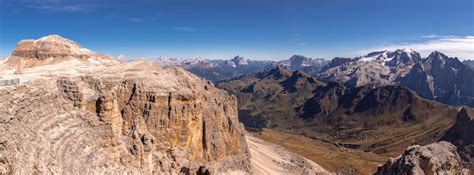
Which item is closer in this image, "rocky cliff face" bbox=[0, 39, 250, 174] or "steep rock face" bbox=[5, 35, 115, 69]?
"rocky cliff face" bbox=[0, 39, 250, 174]

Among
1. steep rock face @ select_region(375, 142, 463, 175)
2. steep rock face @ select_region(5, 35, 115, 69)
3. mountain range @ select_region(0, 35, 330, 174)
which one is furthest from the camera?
steep rock face @ select_region(5, 35, 115, 69)

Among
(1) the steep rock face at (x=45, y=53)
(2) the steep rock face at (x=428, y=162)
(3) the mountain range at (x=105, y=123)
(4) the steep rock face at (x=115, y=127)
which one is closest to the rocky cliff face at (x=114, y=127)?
(4) the steep rock face at (x=115, y=127)

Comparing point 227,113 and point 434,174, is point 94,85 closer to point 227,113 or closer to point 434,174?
point 434,174

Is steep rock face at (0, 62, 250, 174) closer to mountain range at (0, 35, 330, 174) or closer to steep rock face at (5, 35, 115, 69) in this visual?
mountain range at (0, 35, 330, 174)

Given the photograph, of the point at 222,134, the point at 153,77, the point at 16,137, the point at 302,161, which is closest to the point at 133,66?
the point at 153,77

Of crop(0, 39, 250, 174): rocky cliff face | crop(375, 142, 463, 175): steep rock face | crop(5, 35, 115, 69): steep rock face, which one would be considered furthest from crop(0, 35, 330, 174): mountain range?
crop(375, 142, 463, 175): steep rock face

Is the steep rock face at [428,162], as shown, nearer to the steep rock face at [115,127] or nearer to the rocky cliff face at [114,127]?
the steep rock face at [115,127]

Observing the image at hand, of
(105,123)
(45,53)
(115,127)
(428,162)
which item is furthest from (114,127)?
(45,53)

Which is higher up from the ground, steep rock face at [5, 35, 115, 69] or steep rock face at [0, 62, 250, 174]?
steep rock face at [5, 35, 115, 69]
